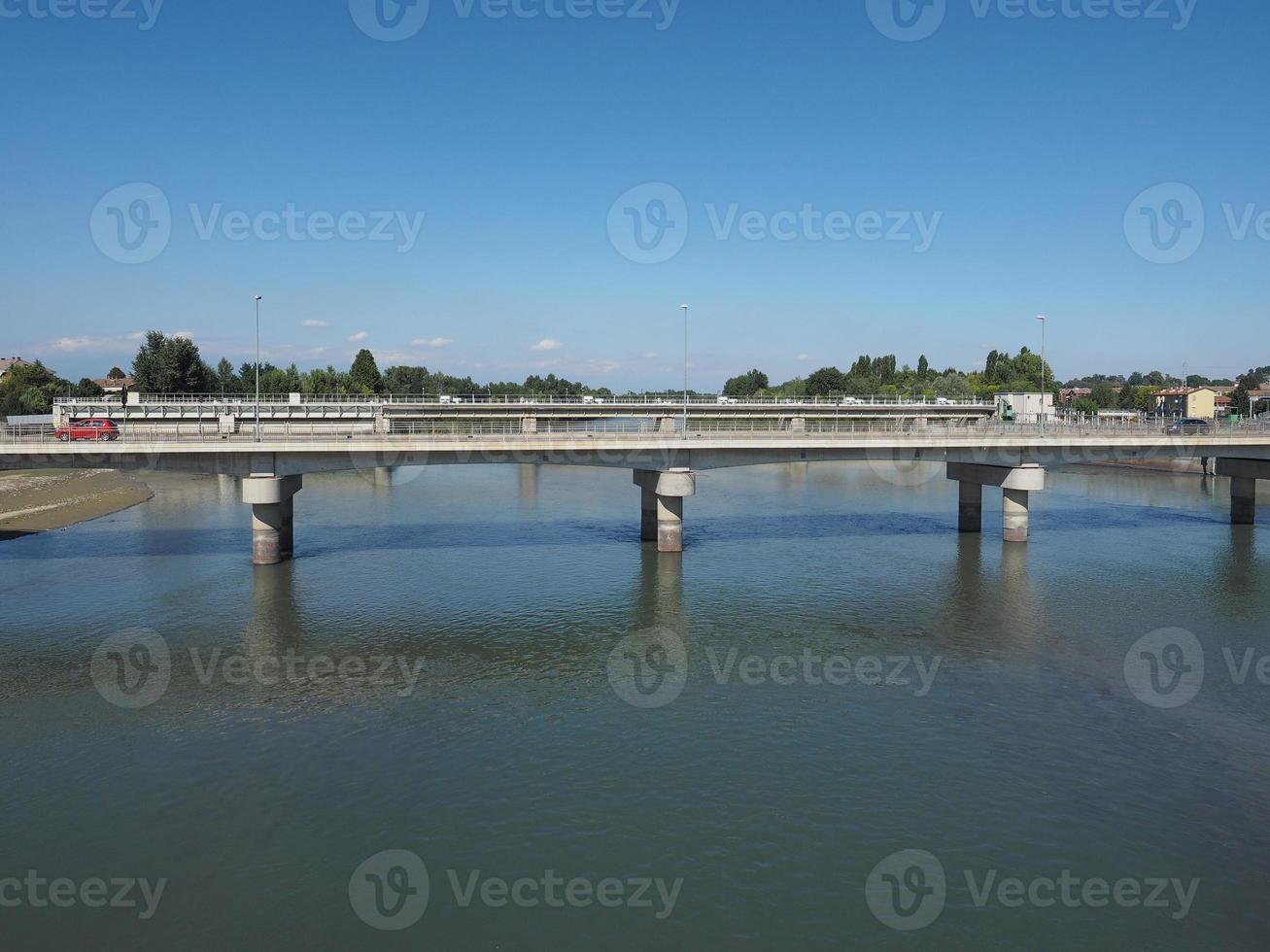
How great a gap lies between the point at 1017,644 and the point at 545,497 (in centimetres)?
4978

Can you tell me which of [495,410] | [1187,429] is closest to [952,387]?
[495,410]

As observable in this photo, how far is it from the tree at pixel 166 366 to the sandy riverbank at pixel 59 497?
27.3 meters

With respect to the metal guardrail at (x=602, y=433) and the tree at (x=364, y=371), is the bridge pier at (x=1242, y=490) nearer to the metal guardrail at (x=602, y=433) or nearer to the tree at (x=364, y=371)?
the metal guardrail at (x=602, y=433)

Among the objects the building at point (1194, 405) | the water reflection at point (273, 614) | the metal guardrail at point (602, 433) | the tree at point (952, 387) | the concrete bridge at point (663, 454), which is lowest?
the water reflection at point (273, 614)

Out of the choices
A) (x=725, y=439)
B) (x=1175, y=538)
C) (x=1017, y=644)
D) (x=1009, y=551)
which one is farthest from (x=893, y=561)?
(x=1175, y=538)

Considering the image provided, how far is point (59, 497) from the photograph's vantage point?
68.1 metres

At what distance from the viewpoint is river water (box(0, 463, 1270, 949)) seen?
15.3m

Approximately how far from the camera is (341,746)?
21.9 metres

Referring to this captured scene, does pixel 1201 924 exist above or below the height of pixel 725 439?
below

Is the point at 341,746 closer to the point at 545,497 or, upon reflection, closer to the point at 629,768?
the point at 629,768

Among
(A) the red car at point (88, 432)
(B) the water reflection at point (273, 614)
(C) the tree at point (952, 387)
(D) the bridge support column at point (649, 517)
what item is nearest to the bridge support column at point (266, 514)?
(B) the water reflection at point (273, 614)

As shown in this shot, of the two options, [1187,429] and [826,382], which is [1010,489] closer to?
[1187,429]

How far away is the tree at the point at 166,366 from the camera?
115438 mm

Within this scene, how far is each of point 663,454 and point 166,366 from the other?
3751 inches
